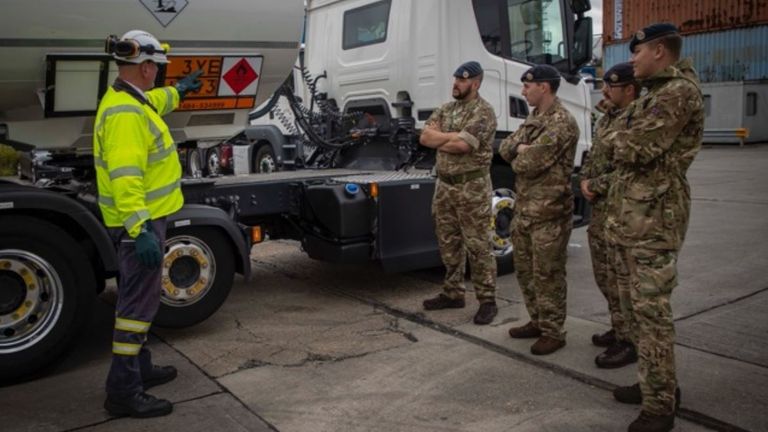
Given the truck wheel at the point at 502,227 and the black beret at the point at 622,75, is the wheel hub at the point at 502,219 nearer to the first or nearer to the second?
the truck wheel at the point at 502,227

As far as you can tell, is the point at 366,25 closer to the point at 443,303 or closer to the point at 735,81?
the point at 443,303

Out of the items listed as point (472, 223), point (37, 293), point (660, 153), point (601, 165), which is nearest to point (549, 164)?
point (601, 165)

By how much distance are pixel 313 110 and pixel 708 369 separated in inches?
175

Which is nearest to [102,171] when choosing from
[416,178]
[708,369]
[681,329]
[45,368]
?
[45,368]

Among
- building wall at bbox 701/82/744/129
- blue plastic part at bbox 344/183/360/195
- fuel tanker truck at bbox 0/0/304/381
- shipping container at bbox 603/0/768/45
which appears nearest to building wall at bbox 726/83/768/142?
building wall at bbox 701/82/744/129

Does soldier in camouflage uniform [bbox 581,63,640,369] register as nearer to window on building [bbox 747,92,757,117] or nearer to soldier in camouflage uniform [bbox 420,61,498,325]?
soldier in camouflage uniform [bbox 420,61,498,325]

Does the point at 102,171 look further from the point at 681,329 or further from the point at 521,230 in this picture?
the point at 681,329

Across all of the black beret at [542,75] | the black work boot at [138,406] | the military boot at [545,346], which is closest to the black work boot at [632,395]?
the military boot at [545,346]

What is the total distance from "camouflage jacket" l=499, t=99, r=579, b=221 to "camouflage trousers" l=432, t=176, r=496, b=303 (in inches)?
25.7

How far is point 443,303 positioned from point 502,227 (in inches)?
52.5

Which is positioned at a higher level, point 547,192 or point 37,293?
point 547,192

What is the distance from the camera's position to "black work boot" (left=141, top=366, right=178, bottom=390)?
13.2 ft

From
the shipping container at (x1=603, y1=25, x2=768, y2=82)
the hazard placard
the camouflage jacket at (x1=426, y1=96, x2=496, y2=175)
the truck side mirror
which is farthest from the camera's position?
the shipping container at (x1=603, y1=25, x2=768, y2=82)

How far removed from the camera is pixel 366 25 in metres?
6.93
